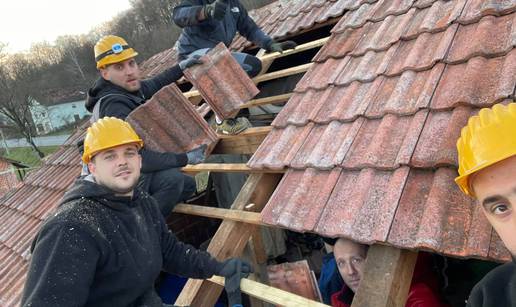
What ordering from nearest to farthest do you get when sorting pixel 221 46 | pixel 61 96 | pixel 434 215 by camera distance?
pixel 434 215 < pixel 221 46 < pixel 61 96

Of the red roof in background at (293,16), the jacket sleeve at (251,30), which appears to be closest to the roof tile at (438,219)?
the red roof in background at (293,16)

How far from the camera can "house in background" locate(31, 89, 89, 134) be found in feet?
141

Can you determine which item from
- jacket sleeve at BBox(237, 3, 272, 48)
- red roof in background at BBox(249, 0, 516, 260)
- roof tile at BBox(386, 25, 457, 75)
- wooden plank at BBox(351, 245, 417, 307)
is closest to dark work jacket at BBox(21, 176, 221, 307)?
red roof in background at BBox(249, 0, 516, 260)

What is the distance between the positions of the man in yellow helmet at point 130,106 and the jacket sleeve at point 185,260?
1.76ft

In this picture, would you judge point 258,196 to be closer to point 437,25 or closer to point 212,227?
point 437,25

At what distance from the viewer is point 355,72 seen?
2824mm

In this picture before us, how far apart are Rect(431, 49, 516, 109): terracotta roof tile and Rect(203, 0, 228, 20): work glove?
6.92ft

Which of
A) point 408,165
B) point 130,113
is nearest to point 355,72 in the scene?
point 408,165

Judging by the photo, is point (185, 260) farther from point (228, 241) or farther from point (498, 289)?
point (498, 289)

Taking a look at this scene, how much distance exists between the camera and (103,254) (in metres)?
1.84

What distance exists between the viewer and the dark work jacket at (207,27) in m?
3.79

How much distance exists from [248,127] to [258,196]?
39.1 inches

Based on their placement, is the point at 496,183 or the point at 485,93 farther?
the point at 485,93

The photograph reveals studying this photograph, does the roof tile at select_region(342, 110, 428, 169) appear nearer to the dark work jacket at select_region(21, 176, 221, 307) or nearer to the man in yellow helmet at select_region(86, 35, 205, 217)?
the dark work jacket at select_region(21, 176, 221, 307)
